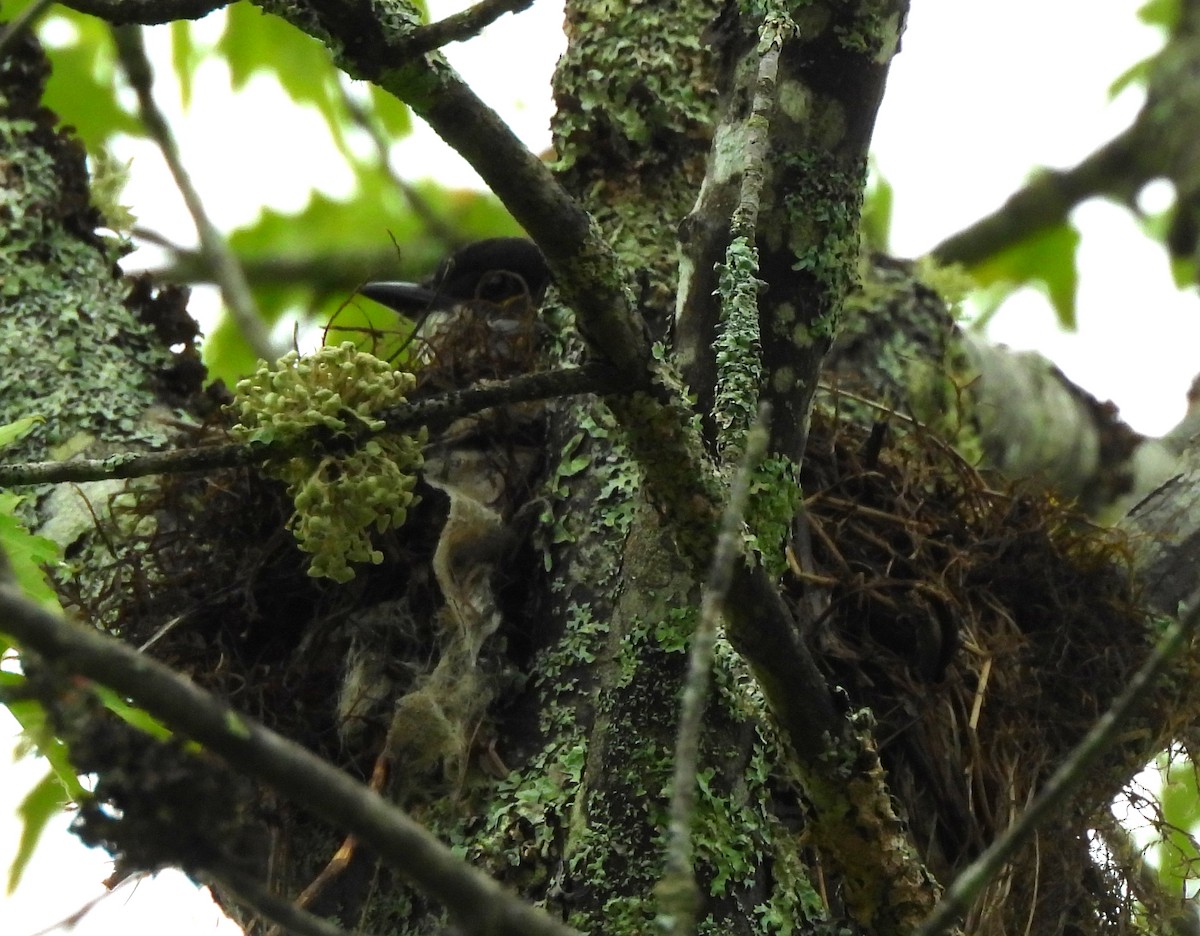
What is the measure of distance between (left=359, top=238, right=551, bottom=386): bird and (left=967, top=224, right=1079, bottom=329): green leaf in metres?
2.10

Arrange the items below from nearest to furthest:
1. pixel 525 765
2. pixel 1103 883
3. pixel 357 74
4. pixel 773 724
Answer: pixel 357 74, pixel 773 724, pixel 525 765, pixel 1103 883

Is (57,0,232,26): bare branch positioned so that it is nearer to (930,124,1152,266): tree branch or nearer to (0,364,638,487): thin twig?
(0,364,638,487): thin twig

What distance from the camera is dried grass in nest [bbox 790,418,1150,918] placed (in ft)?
8.10

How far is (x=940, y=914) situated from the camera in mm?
1115

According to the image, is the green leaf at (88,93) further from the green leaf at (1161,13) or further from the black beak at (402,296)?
the green leaf at (1161,13)

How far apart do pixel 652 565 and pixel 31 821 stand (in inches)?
65.8

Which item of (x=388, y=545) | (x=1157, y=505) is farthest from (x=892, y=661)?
(x=388, y=545)

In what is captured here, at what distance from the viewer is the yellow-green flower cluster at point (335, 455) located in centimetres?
218

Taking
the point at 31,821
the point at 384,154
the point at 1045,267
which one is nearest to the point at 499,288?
the point at 384,154

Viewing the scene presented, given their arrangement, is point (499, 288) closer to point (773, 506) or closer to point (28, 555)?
point (773, 506)

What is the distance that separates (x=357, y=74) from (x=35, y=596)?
0.70m

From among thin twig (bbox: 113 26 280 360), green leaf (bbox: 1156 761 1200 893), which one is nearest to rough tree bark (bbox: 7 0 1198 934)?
green leaf (bbox: 1156 761 1200 893)

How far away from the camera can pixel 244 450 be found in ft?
6.23

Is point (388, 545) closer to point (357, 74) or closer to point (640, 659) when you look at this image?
point (640, 659)
